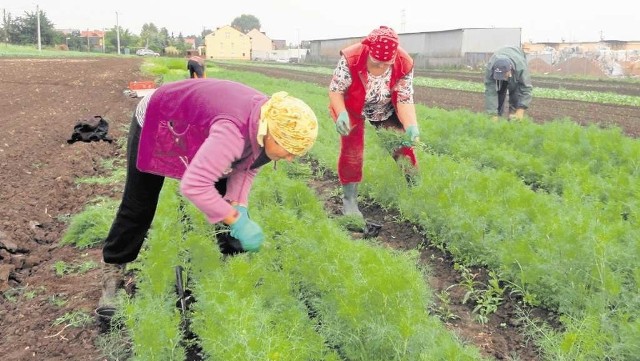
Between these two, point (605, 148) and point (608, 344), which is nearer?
point (608, 344)

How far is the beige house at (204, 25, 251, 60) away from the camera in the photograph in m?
105

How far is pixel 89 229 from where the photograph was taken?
5.48 m

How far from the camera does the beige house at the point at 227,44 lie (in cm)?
10519

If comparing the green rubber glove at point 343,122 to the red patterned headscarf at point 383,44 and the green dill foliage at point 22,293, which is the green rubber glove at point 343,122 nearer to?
the red patterned headscarf at point 383,44

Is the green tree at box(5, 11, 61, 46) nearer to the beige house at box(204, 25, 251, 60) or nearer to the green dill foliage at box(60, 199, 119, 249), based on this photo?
the beige house at box(204, 25, 251, 60)

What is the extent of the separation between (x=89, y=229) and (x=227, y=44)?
340 ft

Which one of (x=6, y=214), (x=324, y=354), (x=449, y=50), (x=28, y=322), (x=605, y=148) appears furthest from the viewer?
(x=449, y=50)

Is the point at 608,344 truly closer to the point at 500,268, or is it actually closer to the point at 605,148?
the point at 500,268

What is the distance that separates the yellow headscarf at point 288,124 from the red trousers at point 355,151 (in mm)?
2827

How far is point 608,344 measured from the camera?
3.53 meters

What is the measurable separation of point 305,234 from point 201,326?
51.9 inches

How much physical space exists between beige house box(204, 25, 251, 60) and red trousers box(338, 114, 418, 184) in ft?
332

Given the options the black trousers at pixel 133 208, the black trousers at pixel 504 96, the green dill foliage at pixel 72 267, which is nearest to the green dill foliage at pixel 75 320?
the black trousers at pixel 133 208

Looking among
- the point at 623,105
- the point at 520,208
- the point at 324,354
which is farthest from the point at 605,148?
the point at 623,105
